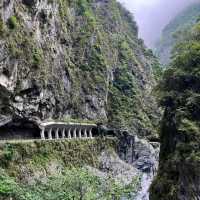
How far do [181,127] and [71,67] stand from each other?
1572 inches

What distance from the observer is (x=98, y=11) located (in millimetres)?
98812

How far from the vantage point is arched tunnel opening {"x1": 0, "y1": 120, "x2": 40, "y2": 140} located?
44.7 meters

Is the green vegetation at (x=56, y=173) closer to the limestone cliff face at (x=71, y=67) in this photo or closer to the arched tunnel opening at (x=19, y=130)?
the arched tunnel opening at (x=19, y=130)

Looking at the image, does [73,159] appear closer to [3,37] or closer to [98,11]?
[3,37]

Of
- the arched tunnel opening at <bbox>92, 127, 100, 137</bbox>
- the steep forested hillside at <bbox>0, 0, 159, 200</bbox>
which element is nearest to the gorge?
the arched tunnel opening at <bbox>92, 127, 100, 137</bbox>

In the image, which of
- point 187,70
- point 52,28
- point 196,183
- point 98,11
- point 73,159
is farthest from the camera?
point 98,11

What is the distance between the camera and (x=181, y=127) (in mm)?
22750

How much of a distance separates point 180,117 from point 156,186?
4253 millimetres

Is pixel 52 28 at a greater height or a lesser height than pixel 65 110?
greater

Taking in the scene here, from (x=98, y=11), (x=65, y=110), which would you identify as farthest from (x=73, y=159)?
(x=98, y=11)

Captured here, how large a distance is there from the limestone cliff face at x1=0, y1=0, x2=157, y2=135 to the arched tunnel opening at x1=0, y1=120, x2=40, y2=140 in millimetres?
1277

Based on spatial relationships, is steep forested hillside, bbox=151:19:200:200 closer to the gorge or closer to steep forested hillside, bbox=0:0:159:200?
the gorge

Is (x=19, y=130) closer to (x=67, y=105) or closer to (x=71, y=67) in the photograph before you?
(x=67, y=105)

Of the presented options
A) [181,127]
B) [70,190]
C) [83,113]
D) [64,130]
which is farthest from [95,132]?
[181,127]
